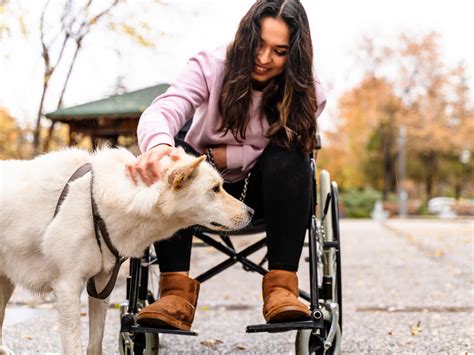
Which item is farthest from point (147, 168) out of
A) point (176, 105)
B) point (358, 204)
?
point (358, 204)

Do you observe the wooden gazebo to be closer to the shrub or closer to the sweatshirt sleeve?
the sweatshirt sleeve

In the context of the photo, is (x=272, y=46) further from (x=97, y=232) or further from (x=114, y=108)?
(x=114, y=108)

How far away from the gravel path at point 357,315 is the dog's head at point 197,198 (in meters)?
1.30

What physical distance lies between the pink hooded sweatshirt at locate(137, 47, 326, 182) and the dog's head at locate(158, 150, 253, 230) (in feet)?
1.08

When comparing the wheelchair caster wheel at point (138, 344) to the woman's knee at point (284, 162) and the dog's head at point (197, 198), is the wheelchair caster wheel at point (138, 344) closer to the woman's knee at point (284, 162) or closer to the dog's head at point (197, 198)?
the dog's head at point (197, 198)

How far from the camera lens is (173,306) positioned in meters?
2.45

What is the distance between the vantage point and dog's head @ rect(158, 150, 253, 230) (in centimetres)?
222

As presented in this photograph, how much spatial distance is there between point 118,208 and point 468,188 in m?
48.4

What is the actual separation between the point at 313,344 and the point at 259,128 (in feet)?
3.05

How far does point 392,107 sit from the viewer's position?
34.2 meters

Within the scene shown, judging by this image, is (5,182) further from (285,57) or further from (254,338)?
(254,338)

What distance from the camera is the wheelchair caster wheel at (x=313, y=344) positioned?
2.62 metres

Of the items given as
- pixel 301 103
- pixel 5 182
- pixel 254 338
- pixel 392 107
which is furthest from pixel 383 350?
pixel 392 107

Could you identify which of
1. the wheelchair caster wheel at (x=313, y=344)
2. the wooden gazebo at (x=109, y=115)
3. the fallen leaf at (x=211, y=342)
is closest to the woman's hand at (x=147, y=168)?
the wheelchair caster wheel at (x=313, y=344)
